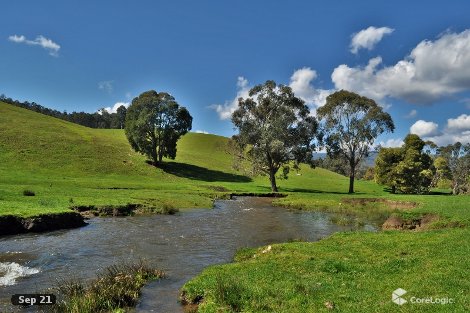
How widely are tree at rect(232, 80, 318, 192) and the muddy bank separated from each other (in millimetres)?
47839

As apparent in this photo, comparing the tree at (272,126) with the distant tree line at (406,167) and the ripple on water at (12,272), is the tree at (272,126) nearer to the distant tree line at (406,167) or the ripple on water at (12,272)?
the distant tree line at (406,167)

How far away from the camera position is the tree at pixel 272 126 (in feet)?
256

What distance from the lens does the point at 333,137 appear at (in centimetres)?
8450

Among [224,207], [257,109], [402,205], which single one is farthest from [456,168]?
[224,207]

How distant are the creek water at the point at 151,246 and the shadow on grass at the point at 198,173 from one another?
52.7 metres

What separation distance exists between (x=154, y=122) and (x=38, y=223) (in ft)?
212

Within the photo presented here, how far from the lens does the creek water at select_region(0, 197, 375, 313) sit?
725 inches

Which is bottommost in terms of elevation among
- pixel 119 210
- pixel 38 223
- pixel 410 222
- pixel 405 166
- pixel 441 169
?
pixel 38 223

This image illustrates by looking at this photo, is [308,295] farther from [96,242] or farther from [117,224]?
[117,224]

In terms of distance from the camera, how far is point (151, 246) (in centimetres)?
2694

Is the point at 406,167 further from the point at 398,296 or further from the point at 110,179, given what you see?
the point at 398,296

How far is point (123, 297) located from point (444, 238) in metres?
19.2

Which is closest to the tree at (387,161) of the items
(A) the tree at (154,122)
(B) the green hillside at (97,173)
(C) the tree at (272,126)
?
(B) the green hillside at (97,173)

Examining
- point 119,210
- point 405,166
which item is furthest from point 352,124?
point 119,210
